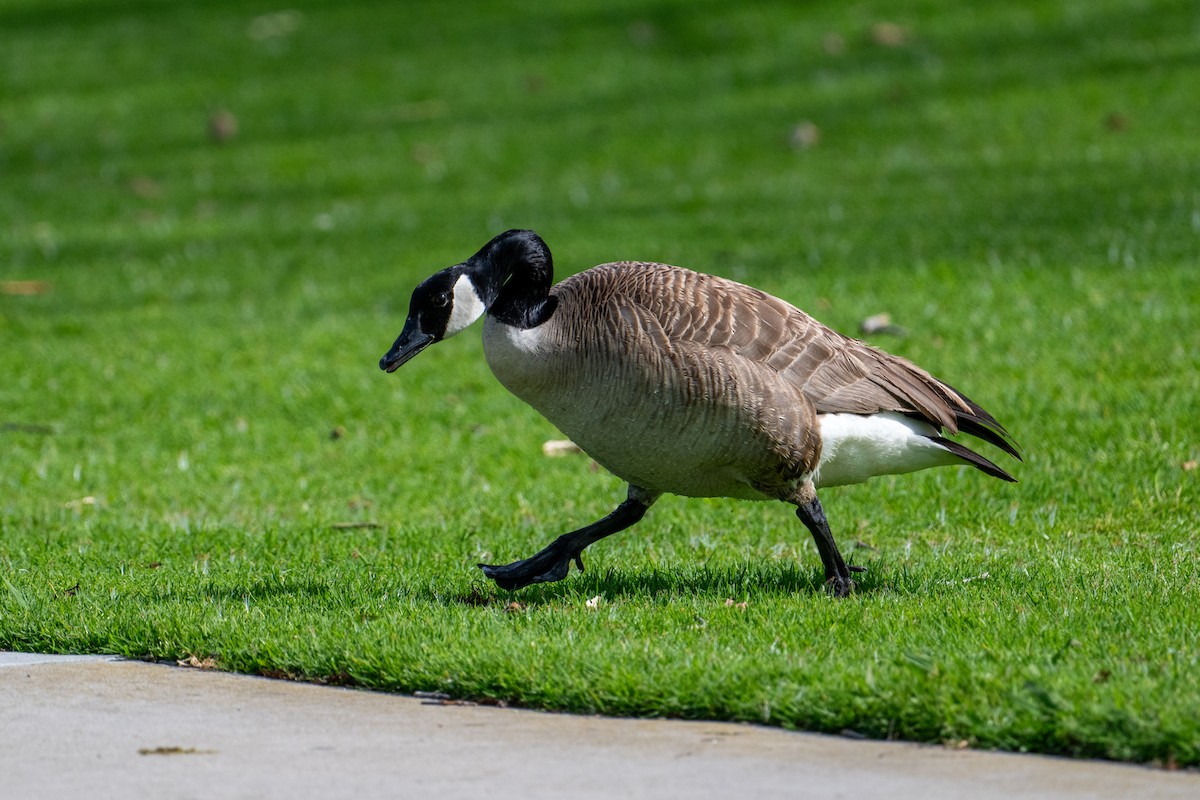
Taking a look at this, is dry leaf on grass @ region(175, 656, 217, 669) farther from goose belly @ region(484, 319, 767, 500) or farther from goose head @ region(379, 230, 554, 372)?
goose belly @ region(484, 319, 767, 500)

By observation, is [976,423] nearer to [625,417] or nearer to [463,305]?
[625,417]

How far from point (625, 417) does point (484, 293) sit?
0.78 metres

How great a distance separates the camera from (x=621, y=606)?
19.8ft

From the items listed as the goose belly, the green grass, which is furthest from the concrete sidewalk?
the goose belly

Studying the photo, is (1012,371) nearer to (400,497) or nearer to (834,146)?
(400,497)

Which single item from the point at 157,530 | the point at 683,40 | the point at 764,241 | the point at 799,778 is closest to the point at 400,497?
the point at 157,530

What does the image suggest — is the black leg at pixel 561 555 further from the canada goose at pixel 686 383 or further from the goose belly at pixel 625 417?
the goose belly at pixel 625 417

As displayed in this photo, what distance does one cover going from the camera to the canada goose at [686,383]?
6.00 meters

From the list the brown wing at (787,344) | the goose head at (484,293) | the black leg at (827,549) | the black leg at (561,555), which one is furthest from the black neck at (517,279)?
the black leg at (827,549)

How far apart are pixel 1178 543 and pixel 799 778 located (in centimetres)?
340

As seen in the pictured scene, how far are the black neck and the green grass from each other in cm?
113

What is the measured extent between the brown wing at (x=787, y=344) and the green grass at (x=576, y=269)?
74 cm

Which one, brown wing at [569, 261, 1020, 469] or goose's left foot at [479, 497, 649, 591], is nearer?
brown wing at [569, 261, 1020, 469]

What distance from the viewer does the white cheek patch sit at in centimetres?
626
